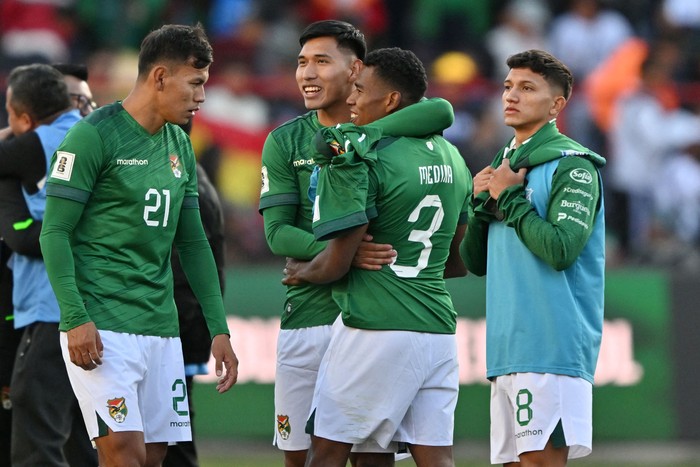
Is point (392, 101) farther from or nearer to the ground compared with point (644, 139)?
farther from the ground

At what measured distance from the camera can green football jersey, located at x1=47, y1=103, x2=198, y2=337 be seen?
20.3 ft

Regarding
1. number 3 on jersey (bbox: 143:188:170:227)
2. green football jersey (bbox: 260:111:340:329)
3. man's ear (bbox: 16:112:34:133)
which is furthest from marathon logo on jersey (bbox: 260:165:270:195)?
man's ear (bbox: 16:112:34:133)

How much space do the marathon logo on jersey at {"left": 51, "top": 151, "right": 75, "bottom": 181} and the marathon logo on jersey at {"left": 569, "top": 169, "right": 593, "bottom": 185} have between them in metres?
2.28

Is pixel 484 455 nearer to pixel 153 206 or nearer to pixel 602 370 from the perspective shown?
pixel 602 370

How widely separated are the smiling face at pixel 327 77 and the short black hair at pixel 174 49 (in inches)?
27.5

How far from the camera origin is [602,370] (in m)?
12.4

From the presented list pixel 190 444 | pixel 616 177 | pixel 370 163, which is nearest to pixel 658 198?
pixel 616 177

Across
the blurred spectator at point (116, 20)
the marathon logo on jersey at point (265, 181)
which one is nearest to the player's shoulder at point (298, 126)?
the marathon logo on jersey at point (265, 181)

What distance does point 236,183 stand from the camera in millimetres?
13648

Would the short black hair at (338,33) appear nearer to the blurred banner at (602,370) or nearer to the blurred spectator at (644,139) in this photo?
the blurred banner at (602,370)

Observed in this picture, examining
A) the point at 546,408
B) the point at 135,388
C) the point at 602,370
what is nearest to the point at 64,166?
the point at 135,388

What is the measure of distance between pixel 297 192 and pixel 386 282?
0.83 meters

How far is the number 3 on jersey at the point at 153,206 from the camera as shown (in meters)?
6.33

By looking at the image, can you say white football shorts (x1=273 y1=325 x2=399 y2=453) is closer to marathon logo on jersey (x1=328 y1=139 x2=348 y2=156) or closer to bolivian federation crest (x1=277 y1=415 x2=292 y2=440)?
bolivian federation crest (x1=277 y1=415 x2=292 y2=440)
